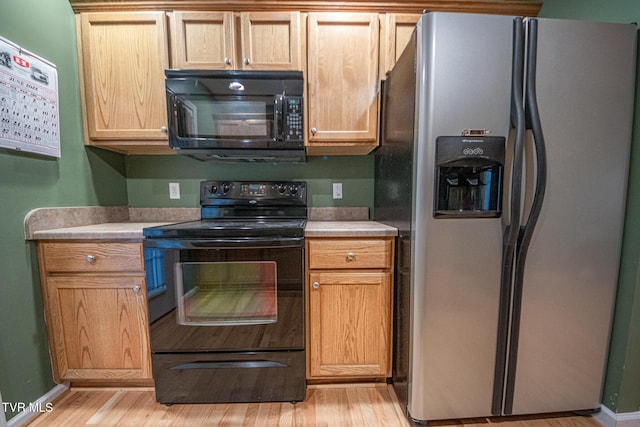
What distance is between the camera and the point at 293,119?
1.42 m

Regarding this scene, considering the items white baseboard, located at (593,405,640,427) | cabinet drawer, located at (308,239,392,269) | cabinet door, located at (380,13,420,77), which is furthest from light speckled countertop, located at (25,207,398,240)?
white baseboard, located at (593,405,640,427)

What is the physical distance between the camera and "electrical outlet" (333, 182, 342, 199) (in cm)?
187

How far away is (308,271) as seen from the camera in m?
1.33

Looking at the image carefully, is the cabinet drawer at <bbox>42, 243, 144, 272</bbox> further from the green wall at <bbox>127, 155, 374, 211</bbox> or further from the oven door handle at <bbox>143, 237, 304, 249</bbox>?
the green wall at <bbox>127, 155, 374, 211</bbox>

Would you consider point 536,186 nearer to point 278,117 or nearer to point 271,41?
point 278,117

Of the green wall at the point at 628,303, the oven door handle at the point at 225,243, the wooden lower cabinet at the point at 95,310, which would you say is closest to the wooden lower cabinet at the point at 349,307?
the oven door handle at the point at 225,243

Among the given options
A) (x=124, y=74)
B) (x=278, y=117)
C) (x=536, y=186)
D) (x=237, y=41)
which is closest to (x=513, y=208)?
(x=536, y=186)

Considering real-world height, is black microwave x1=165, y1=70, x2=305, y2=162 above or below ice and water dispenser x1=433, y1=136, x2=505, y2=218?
above

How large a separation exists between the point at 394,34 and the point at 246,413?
7.07 ft

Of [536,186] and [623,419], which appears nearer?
[536,186]

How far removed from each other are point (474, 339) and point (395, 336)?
0.38m

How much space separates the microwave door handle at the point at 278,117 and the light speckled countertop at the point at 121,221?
531 mm

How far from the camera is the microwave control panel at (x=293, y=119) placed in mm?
1403

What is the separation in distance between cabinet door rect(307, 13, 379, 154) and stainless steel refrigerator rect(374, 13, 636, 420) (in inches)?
13.6
